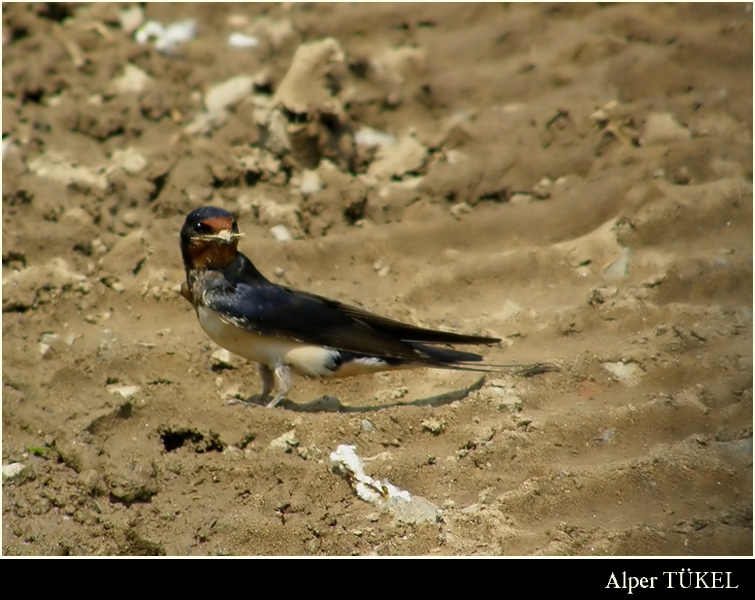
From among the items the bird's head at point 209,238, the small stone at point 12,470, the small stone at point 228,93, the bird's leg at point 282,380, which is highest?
the small stone at point 228,93

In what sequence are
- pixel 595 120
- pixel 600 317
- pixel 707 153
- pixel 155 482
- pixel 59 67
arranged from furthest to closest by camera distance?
pixel 59 67
pixel 595 120
pixel 707 153
pixel 600 317
pixel 155 482

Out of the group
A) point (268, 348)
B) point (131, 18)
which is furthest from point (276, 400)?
point (131, 18)

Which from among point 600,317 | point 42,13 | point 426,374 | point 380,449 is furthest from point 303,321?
point 42,13

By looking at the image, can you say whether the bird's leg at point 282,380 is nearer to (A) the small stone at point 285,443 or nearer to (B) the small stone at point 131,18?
(A) the small stone at point 285,443

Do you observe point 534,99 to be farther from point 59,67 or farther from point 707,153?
point 59,67

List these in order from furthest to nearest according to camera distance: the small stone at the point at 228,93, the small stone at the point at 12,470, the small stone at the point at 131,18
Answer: the small stone at the point at 131,18
the small stone at the point at 228,93
the small stone at the point at 12,470

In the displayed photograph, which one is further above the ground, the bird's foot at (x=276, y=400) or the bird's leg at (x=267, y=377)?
the bird's foot at (x=276, y=400)

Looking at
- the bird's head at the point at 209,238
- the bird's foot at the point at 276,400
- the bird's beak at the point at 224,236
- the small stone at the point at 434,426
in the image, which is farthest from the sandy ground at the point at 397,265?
the bird's beak at the point at 224,236

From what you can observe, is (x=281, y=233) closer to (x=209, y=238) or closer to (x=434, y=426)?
(x=209, y=238)
